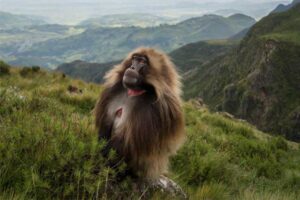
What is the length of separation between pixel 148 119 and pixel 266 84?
10686 centimetres

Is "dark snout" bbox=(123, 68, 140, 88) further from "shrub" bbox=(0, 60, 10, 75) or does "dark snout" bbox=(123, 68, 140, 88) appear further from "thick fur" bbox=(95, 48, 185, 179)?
"shrub" bbox=(0, 60, 10, 75)

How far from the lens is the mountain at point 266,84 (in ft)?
324

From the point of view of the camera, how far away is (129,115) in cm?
476

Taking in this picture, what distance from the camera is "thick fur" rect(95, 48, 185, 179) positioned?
4.67 meters

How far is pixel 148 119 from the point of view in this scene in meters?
4.67

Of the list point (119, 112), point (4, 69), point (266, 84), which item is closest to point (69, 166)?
point (119, 112)

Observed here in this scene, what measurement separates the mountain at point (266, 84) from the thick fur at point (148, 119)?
88.2 metres

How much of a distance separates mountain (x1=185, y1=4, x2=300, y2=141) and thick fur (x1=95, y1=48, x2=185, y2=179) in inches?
3472

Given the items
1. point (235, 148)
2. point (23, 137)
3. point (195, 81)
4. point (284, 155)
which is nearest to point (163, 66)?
point (23, 137)

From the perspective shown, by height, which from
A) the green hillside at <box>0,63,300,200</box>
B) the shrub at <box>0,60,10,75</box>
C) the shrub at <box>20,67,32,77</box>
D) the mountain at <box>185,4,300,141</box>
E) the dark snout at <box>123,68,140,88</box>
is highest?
the dark snout at <box>123,68,140,88</box>

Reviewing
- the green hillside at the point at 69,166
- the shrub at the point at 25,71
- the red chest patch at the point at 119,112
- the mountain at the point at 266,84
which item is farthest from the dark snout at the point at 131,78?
the mountain at the point at 266,84

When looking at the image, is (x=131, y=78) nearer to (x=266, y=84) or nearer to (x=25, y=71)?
(x=25, y=71)

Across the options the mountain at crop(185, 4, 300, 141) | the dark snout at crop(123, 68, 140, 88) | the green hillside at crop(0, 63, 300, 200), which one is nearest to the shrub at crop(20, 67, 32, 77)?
the green hillside at crop(0, 63, 300, 200)

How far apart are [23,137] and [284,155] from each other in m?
9.81
